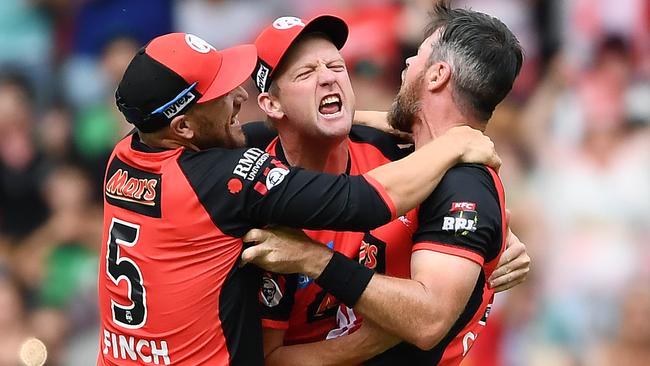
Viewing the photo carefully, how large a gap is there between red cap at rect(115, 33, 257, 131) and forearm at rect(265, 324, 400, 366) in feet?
3.21

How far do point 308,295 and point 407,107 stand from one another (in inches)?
32.4

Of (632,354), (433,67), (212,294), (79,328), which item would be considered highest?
(433,67)

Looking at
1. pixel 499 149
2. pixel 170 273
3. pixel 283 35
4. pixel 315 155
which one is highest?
pixel 283 35

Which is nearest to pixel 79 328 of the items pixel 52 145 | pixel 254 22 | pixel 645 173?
pixel 52 145

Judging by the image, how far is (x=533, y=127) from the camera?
8016 millimetres

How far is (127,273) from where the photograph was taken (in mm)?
4137

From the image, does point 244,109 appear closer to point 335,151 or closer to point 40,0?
point 40,0

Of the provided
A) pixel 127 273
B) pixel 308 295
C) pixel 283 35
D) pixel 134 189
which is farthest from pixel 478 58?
pixel 127 273

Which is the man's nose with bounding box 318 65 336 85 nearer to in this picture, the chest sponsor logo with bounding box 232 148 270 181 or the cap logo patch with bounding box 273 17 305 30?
the cap logo patch with bounding box 273 17 305 30

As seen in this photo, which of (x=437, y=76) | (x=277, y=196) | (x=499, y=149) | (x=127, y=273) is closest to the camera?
(x=277, y=196)

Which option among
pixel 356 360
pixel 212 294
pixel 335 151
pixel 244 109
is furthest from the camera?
pixel 244 109

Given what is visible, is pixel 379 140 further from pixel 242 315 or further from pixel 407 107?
pixel 242 315

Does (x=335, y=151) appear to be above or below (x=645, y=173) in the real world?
above

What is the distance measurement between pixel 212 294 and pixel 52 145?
454cm
